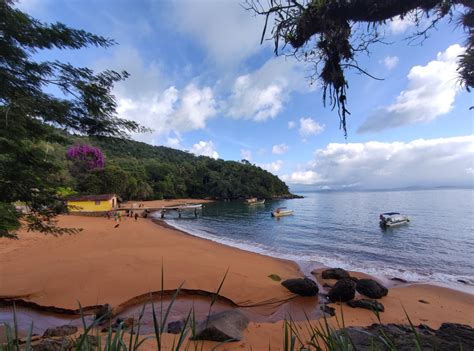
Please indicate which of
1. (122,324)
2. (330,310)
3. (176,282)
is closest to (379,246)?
(330,310)

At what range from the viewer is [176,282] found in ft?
32.4

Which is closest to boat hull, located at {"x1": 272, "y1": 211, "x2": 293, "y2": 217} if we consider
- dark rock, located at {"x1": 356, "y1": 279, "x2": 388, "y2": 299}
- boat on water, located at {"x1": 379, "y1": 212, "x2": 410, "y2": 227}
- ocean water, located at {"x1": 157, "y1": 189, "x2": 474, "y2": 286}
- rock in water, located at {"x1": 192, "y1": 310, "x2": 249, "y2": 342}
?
ocean water, located at {"x1": 157, "y1": 189, "x2": 474, "y2": 286}

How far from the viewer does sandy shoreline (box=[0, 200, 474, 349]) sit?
7898 mm

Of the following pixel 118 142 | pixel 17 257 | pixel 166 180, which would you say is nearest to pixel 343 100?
pixel 118 142

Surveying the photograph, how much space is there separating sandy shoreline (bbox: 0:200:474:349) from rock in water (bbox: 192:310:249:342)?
222 millimetres

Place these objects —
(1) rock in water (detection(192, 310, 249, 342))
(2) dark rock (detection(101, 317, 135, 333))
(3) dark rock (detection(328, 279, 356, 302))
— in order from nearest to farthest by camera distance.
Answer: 1. (2) dark rock (detection(101, 317, 135, 333))
2. (1) rock in water (detection(192, 310, 249, 342))
3. (3) dark rock (detection(328, 279, 356, 302))

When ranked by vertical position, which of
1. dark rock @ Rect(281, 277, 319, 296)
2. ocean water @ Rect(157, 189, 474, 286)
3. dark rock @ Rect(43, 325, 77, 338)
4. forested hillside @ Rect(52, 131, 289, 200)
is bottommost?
ocean water @ Rect(157, 189, 474, 286)

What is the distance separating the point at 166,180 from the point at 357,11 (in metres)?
78.1

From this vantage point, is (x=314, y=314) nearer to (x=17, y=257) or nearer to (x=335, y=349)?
(x=335, y=349)

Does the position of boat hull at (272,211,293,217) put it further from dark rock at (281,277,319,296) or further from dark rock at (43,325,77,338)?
dark rock at (43,325,77,338)

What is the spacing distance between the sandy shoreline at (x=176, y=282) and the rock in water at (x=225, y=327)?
0.22 meters

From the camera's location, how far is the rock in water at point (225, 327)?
211 inches

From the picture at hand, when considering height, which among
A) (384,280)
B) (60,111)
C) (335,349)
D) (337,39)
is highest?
(337,39)

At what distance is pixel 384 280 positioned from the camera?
12.0m
